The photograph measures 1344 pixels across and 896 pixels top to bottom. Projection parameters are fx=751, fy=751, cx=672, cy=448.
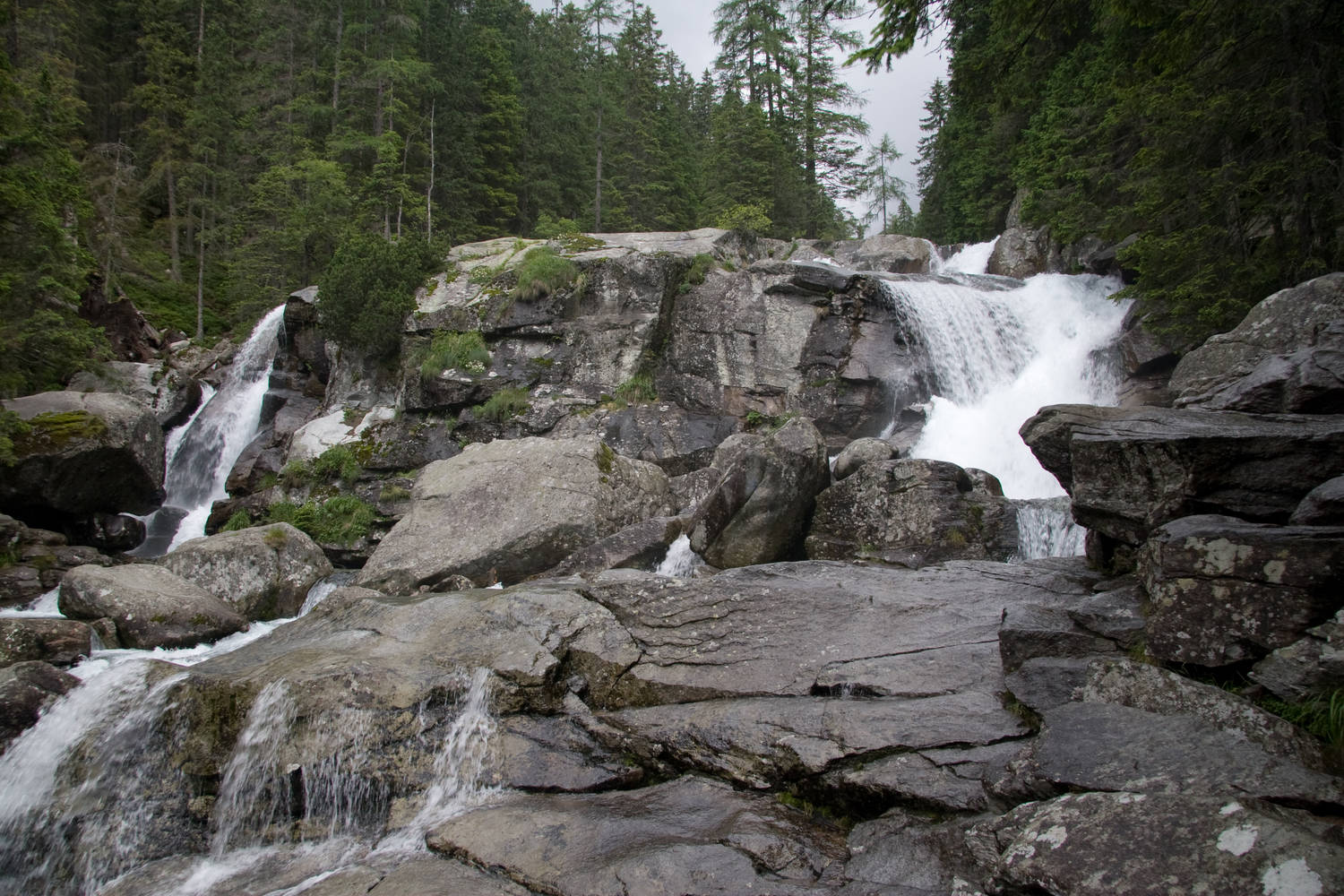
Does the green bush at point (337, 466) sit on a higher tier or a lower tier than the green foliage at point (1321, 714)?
lower

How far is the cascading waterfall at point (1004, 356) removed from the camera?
52.1 ft

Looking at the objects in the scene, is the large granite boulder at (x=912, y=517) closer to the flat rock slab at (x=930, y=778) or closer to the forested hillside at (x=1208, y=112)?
the forested hillside at (x=1208, y=112)

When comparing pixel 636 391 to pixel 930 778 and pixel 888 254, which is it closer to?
pixel 930 778

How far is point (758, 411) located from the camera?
749 inches

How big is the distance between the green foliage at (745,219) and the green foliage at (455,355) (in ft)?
42.2

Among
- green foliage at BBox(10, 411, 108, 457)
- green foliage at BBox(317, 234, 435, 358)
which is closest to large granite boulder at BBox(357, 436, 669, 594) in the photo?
green foliage at BBox(317, 234, 435, 358)

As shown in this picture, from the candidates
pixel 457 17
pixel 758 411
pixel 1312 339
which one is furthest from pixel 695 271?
pixel 457 17

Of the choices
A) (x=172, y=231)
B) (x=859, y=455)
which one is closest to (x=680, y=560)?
(x=859, y=455)

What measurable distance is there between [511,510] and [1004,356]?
12566 mm

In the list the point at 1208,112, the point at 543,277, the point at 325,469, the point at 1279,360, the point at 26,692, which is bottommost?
the point at 26,692

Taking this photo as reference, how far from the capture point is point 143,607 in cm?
1030

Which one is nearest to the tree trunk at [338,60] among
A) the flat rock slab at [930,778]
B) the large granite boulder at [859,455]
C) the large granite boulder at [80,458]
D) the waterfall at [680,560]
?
the large granite boulder at [80,458]

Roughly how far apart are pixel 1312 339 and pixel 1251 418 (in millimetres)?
2548

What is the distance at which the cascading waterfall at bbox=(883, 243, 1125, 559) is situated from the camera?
15.9 m
